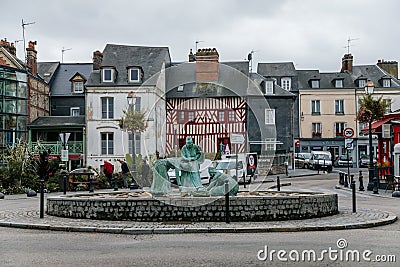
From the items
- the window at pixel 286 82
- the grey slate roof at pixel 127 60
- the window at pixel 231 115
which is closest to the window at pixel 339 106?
the window at pixel 286 82

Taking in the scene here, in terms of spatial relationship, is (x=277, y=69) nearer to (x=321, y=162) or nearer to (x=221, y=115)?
(x=321, y=162)

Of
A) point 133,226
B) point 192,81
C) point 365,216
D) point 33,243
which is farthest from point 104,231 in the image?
point 365,216

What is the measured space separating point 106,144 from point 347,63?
32060 millimetres

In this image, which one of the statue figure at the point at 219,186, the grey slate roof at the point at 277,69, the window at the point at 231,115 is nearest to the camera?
the statue figure at the point at 219,186

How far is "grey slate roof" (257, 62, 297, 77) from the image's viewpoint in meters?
61.6

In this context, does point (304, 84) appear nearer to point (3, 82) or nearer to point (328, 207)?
point (3, 82)

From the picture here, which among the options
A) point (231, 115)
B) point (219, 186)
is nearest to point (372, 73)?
point (231, 115)

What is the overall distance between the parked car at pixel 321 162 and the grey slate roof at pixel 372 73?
16.3 metres

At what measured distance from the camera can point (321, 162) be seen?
1887 inches

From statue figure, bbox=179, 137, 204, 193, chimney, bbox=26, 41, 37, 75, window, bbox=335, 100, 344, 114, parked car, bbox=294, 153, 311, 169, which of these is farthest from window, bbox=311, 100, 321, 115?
statue figure, bbox=179, 137, 204, 193

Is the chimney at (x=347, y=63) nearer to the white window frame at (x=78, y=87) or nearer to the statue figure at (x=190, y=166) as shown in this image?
the white window frame at (x=78, y=87)

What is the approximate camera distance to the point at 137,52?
160ft

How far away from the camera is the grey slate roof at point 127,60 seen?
46.0 metres

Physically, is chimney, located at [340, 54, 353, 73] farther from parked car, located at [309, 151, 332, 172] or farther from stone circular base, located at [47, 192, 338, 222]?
stone circular base, located at [47, 192, 338, 222]
